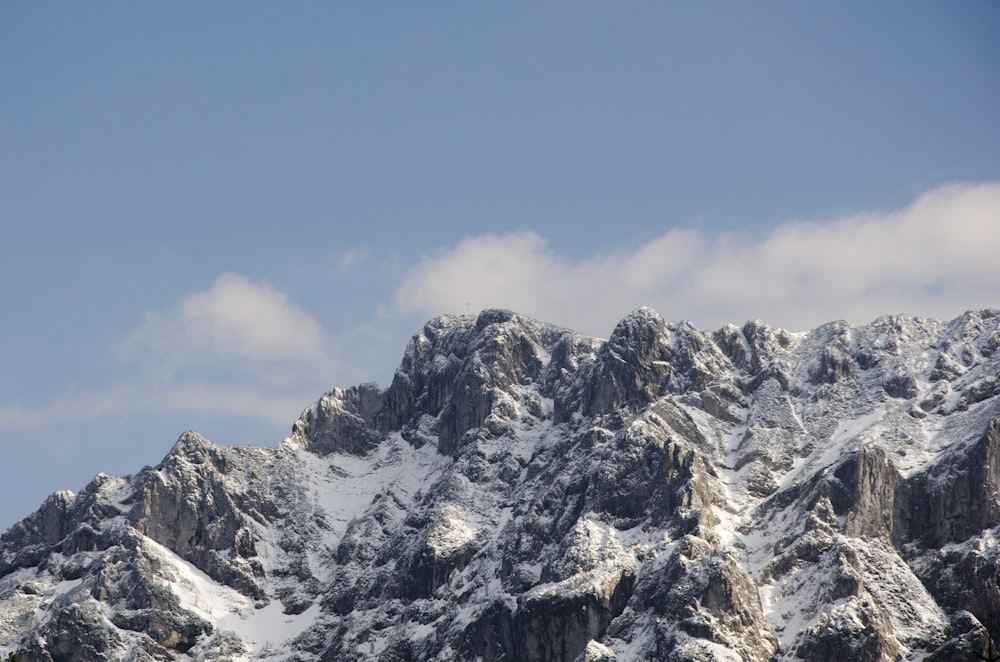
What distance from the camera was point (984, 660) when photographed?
433 feet

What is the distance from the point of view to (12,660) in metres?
152

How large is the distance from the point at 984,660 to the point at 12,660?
7187 centimetres

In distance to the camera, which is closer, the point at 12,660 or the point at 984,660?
the point at 984,660
